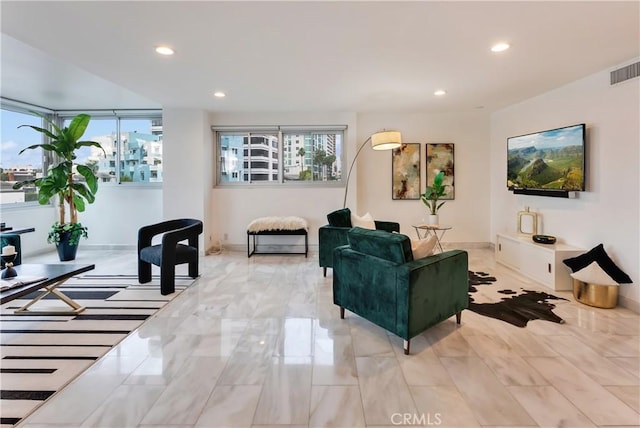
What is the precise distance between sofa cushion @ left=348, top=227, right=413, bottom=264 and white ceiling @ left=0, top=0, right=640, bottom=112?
1.67 metres

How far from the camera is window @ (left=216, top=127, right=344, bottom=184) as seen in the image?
19.7 ft

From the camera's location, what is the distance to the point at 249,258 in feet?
17.9

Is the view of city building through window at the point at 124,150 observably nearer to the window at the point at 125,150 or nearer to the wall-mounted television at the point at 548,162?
the window at the point at 125,150

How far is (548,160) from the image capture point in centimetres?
423

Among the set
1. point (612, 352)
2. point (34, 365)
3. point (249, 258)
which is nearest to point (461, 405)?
point (612, 352)

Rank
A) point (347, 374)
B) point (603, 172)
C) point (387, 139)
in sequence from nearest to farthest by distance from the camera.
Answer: point (347, 374), point (603, 172), point (387, 139)

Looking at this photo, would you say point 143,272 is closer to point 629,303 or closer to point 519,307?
point 519,307

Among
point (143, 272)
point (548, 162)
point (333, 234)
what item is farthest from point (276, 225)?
point (548, 162)

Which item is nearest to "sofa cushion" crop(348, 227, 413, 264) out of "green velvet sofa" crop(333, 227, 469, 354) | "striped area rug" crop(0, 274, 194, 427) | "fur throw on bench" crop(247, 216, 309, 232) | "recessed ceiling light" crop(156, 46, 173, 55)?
"green velvet sofa" crop(333, 227, 469, 354)

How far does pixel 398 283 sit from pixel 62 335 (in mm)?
2815

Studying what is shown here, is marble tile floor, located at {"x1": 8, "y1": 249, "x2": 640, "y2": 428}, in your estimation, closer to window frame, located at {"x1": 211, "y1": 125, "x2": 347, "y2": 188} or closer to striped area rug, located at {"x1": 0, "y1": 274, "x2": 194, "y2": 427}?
striped area rug, located at {"x1": 0, "y1": 274, "x2": 194, "y2": 427}

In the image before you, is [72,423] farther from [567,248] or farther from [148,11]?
[567,248]

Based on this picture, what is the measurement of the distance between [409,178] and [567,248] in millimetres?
2683

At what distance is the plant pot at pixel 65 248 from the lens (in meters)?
5.10
